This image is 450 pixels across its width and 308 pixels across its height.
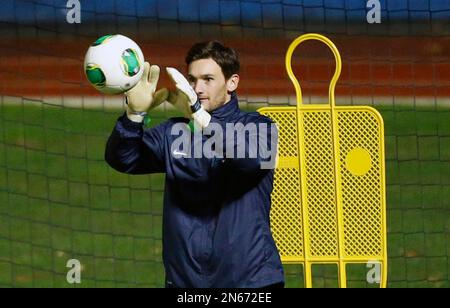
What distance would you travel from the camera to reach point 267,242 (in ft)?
20.2

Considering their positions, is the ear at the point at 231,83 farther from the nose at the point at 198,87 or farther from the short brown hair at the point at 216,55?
the nose at the point at 198,87

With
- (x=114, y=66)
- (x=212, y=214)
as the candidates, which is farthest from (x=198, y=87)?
(x=212, y=214)

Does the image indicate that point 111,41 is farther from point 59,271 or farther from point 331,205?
point 59,271

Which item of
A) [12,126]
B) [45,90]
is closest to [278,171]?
[12,126]

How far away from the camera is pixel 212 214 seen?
615cm

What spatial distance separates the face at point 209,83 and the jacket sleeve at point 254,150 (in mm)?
224

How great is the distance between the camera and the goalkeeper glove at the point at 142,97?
6090 mm

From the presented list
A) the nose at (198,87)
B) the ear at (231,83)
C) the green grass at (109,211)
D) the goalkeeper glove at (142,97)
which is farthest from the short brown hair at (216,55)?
the green grass at (109,211)

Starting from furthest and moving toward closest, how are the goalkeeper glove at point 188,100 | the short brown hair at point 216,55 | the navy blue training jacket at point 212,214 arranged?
the short brown hair at point 216,55, the navy blue training jacket at point 212,214, the goalkeeper glove at point 188,100

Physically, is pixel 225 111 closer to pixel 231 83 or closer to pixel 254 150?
pixel 231 83

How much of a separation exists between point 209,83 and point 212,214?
24.0 inches

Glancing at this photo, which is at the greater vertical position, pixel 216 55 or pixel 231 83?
pixel 216 55

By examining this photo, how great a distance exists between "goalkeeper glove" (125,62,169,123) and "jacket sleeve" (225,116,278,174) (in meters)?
0.39

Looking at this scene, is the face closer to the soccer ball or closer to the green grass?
the soccer ball
